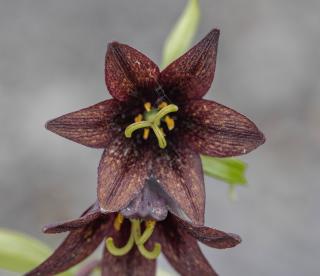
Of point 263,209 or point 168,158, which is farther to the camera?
point 263,209

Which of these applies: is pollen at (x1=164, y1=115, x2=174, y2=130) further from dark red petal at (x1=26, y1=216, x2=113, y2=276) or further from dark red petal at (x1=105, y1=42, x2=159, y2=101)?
dark red petal at (x1=26, y1=216, x2=113, y2=276)

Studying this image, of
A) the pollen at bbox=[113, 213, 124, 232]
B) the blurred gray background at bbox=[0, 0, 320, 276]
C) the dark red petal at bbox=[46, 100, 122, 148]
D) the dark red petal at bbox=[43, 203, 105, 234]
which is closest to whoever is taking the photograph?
the dark red petal at bbox=[43, 203, 105, 234]

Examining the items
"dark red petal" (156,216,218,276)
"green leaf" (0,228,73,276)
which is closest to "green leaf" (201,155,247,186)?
"dark red petal" (156,216,218,276)

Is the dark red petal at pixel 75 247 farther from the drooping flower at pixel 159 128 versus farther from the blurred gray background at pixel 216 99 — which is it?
the blurred gray background at pixel 216 99

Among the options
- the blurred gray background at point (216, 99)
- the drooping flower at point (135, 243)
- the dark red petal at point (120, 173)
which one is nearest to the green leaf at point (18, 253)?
the drooping flower at point (135, 243)

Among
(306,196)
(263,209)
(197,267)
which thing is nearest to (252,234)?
(263,209)

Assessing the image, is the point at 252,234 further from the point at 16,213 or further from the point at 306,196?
the point at 16,213
